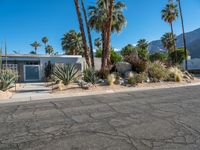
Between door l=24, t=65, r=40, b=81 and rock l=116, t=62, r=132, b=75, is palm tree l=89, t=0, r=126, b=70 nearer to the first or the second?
rock l=116, t=62, r=132, b=75

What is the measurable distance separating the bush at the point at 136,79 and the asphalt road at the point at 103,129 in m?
8.26

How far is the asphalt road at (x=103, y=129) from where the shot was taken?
13.3 feet

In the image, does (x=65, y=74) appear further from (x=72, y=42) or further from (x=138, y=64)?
(x=72, y=42)

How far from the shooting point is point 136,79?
620 inches

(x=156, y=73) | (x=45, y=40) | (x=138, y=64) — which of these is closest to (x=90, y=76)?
(x=138, y=64)

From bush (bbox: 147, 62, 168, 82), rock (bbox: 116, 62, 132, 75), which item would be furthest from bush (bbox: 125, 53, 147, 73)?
bush (bbox: 147, 62, 168, 82)

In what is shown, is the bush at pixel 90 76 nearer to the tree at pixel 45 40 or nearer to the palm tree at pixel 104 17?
the palm tree at pixel 104 17

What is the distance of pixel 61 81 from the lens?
1482 centimetres

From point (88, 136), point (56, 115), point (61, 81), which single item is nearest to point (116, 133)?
point (88, 136)

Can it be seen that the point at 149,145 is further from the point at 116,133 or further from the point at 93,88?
the point at 93,88

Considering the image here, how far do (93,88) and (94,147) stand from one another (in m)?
9.98

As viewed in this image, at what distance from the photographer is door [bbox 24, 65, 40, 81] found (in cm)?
2488

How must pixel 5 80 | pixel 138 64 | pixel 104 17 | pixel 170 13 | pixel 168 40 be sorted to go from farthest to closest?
1. pixel 168 40
2. pixel 170 13
3. pixel 104 17
4. pixel 138 64
5. pixel 5 80

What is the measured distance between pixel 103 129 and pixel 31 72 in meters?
22.2
